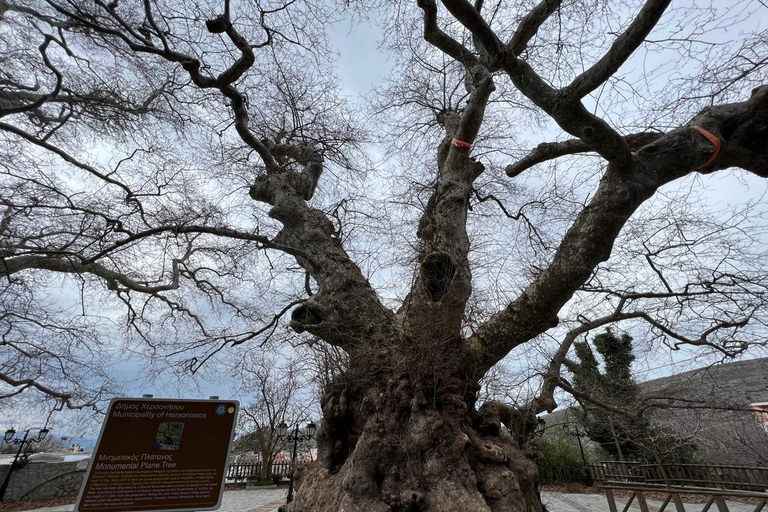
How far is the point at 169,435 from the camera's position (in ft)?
11.3

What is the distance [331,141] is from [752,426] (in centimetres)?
1943

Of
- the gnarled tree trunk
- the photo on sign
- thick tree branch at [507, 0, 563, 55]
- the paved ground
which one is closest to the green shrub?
the paved ground

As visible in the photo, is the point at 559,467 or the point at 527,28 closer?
the point at 527,28

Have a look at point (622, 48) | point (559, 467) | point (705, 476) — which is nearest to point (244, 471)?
point (559, 467)

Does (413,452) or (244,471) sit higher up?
(413,452)

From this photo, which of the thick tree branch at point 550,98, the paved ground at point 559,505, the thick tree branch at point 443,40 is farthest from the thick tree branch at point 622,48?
the paved ground at point 559,505

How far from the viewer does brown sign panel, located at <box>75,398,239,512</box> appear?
309 cm

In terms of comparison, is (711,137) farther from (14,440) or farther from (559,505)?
(14,440)

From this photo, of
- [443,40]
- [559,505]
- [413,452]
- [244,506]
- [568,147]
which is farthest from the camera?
[244,506]

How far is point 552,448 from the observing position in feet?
50.8

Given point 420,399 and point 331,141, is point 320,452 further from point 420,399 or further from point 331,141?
point 331,141

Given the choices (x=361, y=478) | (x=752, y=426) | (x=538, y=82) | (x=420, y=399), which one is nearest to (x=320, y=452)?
(x=361, y=478)

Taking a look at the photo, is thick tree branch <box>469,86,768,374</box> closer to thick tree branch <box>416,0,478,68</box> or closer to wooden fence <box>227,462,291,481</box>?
thick tree branch <box>416,0,478,68</box>

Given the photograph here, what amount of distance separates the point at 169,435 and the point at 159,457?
0.64ft
